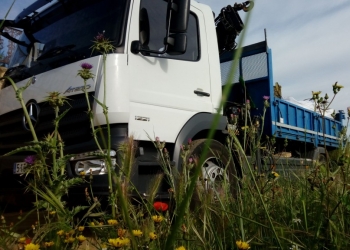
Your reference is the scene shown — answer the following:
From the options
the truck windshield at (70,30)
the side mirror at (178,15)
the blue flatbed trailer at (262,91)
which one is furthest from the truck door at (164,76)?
the blue flatbed trailer at (262,91)

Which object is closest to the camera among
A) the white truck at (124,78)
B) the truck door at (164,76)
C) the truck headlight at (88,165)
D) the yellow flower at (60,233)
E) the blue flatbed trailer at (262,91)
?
the yellow flower at (60,233)

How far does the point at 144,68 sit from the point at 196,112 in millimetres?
824

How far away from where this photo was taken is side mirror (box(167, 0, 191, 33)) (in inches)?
130

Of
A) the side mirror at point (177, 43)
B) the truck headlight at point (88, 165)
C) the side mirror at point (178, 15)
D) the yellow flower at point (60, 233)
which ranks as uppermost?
the side mirror at point (178, 15)

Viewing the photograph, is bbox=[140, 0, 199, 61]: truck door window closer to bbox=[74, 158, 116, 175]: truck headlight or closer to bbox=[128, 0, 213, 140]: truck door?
bbox=[128, 0, 213, 140]: truck door

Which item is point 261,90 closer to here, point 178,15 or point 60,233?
point 178,15

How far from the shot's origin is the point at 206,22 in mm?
4410

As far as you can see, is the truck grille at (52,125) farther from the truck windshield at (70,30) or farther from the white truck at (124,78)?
the truck windshield at (70,30)

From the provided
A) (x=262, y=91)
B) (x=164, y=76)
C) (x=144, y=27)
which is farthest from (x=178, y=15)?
(x=262, y=91)

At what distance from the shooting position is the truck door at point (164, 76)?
345cm

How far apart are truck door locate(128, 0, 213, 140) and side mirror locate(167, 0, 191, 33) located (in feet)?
1.26

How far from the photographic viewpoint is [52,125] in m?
3.43

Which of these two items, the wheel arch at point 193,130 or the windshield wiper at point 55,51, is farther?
the windshield wiper at point 55,51

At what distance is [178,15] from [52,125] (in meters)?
1.48
